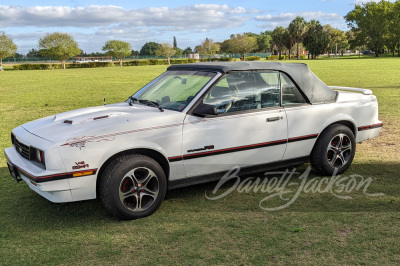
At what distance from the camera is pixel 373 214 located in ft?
13.3

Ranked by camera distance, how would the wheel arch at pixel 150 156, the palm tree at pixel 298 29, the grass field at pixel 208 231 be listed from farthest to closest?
the palm tree at pixel 298 29, the wheel arch at pixel 150 156, the grass field at pixel 208 231

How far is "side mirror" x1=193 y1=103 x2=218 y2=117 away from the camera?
13.6ft

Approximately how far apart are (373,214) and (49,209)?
11.7 ft

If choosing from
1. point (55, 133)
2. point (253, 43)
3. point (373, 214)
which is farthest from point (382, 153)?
point (253, 43)

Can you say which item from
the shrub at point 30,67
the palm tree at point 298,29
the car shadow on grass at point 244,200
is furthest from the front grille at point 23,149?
the palm tree at point 298,29

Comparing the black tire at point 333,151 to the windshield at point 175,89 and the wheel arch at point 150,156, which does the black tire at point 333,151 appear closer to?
the windshield at point 175,89

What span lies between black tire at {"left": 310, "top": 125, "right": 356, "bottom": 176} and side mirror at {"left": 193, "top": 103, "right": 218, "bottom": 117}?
1.73m

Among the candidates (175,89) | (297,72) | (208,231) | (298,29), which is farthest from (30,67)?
(208,231)

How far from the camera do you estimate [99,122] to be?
4.04 metres

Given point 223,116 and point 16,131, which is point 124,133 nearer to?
point 223,116

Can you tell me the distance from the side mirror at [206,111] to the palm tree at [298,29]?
345 ft

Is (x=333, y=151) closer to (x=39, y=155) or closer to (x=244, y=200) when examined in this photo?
(x=244, y=200)

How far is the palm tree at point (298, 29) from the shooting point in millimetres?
102625

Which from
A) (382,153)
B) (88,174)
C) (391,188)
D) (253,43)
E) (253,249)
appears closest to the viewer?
(253,249)
